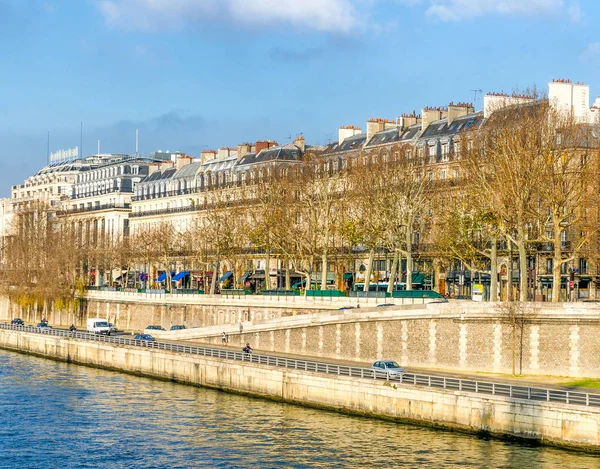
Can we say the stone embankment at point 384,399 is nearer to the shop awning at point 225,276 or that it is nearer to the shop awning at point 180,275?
the shop awning at point 225,276

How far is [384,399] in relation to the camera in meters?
52.8

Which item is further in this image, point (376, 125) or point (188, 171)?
point (188, 171)

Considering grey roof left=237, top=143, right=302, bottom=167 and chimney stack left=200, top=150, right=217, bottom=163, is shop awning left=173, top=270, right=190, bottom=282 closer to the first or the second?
grey roof left=237, top=143, right=302, bottom=167

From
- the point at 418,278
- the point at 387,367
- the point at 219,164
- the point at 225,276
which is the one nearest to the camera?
the point at 387,367

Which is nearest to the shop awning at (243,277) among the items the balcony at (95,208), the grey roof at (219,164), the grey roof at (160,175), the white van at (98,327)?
the white van at (98,327)

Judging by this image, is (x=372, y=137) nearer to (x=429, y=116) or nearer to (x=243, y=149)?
(x=429, y=116)

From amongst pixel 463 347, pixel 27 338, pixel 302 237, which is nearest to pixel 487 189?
pixel 463 347

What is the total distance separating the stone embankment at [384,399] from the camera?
4497cm

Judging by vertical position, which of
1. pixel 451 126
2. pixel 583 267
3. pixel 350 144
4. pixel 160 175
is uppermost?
pixel 451 126

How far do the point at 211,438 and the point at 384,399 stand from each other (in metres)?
8.42

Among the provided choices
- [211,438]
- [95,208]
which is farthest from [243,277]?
[211,438]

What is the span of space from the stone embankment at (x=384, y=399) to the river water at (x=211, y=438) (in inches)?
23.8

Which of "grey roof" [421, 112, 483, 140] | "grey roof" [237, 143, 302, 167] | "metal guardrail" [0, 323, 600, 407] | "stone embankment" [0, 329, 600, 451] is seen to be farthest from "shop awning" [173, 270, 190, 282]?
"metal guardrail" [0, 323, 600, 407]

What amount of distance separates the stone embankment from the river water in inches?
23.8
